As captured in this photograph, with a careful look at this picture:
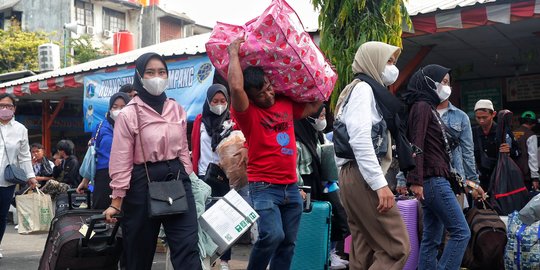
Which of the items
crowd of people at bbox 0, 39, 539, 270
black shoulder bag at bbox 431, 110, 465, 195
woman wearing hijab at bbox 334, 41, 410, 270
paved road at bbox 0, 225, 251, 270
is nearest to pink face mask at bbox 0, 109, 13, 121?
paved road at bbox 0, 225, 251, 270

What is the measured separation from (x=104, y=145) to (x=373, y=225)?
320cm

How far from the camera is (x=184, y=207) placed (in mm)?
4043

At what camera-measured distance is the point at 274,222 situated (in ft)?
12.8

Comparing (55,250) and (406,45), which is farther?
(406,45)

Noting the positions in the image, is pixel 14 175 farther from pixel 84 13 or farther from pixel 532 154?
pixel 84 13

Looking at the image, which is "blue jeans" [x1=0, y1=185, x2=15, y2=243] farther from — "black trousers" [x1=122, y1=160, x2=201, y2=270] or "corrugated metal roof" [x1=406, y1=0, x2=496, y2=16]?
"corrugated metal roof" [x1=406, y1=0, x2=496, y2=16]

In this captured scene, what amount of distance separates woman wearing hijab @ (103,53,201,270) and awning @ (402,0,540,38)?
4.42m

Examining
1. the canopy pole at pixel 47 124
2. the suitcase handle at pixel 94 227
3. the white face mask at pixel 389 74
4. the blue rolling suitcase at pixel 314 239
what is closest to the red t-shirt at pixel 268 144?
the white face mask at pixel 389 74

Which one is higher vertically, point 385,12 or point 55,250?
point 385,12

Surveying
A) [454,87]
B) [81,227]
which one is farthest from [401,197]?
[454,87]

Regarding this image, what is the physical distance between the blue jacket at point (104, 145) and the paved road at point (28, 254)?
127cm

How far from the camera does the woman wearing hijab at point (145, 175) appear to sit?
4.05m

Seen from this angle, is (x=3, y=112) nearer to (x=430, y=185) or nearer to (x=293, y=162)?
(x=293, y=162)

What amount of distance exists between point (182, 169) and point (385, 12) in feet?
13.1
